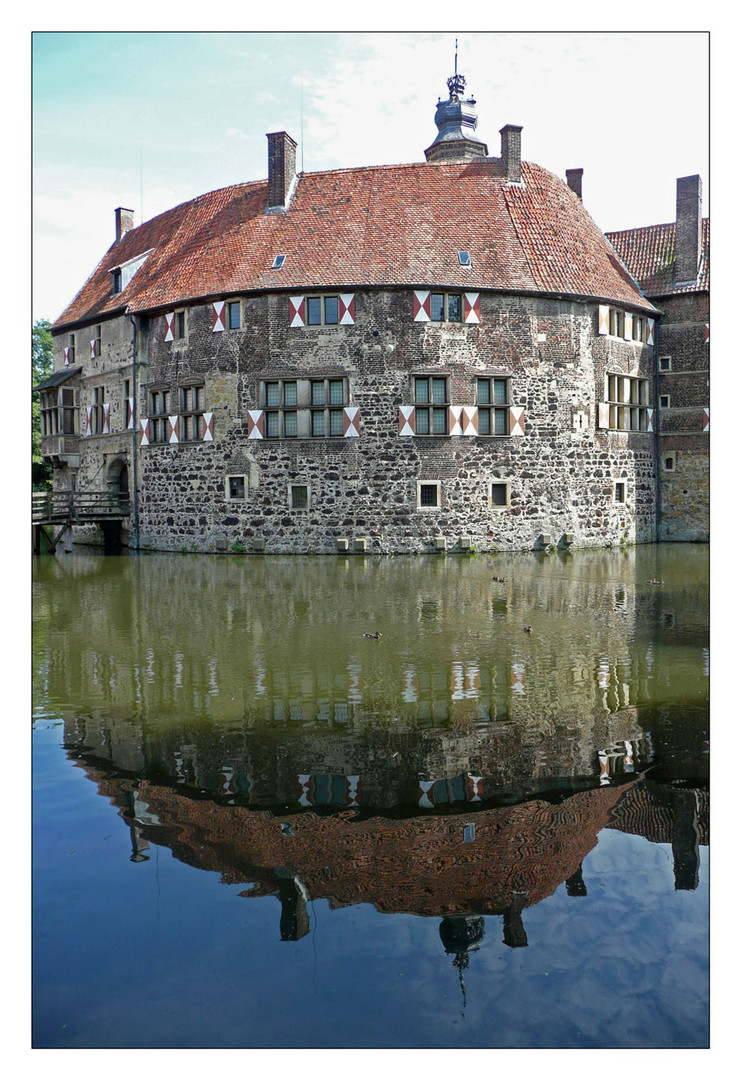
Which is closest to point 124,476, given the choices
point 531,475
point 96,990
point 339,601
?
point 531,475

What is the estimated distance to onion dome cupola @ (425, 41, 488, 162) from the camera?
42625mm

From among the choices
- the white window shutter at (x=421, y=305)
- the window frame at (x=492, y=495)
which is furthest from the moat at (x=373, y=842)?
the white window shutter at (x=421, y=305)

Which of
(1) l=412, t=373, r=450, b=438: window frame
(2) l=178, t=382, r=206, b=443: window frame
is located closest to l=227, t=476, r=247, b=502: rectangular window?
(2) l=178, t=382, r=206, b=443: window frame

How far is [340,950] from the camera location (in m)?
3.63

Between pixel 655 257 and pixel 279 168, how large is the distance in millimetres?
13546

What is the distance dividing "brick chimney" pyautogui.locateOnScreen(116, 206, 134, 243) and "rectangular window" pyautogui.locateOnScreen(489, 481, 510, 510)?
21.2 meters

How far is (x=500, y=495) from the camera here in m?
25.5

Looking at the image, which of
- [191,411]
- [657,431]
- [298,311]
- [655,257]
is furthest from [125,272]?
[657,431]

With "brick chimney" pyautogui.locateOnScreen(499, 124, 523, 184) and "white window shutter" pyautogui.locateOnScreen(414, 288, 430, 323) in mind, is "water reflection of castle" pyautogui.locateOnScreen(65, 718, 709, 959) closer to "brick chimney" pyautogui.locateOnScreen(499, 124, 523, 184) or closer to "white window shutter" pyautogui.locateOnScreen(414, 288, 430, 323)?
"white window shutter" pyautogui.locateOnScreen(414, 288, 430, 323)

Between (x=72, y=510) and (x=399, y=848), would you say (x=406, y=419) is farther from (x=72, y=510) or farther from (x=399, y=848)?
(x=399, y=848)

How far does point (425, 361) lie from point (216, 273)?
23.4 feet

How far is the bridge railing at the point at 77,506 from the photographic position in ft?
84.6

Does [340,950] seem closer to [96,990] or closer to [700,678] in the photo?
[96,990]

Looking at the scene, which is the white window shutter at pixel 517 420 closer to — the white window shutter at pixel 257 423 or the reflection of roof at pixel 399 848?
the white window shutter at pixel 257 423
